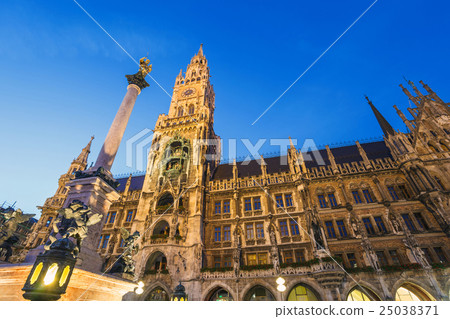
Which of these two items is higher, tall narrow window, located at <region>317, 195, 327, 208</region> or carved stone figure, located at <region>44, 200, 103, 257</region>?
tall narrow window, located at <region>317, 195, 327, 208</region>

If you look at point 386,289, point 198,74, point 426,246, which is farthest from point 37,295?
point 198,74

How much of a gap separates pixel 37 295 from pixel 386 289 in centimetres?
2258

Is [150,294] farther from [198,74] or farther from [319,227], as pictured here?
[198,74]

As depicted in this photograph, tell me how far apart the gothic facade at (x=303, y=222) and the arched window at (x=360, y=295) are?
79mm

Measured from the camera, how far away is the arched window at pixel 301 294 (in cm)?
1884

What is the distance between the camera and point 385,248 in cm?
1961

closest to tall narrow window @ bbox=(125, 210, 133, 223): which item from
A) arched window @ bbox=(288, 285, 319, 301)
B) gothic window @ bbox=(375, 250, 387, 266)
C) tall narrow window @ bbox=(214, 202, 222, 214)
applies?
tall narrow window @ bbox=(214, 202, 222, 214)

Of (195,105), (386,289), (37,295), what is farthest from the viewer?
(195,105)

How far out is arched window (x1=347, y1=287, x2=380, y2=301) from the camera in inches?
710

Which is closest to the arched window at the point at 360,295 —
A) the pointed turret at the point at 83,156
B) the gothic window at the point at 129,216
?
the gothic window at the point at 129,216

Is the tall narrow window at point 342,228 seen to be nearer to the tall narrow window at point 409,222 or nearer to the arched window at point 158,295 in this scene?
the tall narrow window at point 409,222

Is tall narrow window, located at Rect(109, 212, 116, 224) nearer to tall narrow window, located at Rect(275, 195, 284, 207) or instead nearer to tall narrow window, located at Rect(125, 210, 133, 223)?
tall narrow window, located at Rect(125, 210, 133, 223)

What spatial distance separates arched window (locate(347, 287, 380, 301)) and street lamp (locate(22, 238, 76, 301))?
21.6m

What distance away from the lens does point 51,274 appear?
5.19 m
